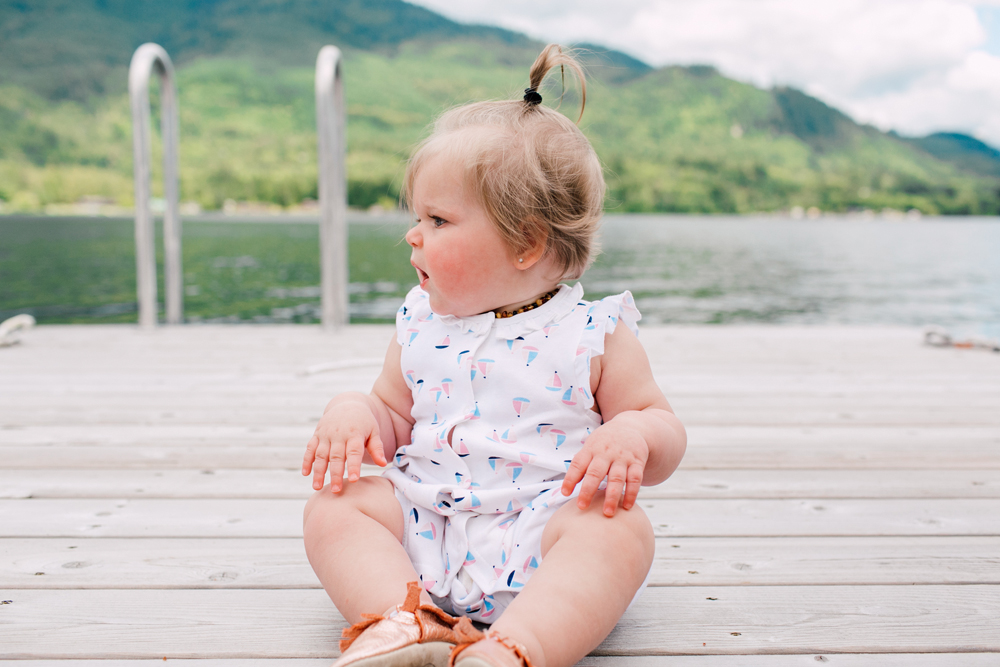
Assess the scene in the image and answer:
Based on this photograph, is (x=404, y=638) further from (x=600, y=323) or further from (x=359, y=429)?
(x=600, y=323)

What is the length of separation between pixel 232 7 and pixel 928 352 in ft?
273

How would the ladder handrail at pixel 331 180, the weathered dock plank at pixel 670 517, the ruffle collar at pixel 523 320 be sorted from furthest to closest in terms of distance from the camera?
1. the ladder handrail at pixel 331 180
2. the weathered dock plank at pixel 670 517
3. the ruffle collar at pixel 523 320

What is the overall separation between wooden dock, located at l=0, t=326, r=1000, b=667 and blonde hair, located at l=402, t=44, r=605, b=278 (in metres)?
0.57

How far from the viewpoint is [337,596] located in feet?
3.15

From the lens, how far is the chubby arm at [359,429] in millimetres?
1056

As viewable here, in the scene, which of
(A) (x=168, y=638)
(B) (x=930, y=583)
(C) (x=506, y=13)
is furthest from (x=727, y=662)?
(C) (x=506, y=13)

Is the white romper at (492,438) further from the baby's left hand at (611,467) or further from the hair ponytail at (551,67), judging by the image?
the hair ponytail at (551,67)

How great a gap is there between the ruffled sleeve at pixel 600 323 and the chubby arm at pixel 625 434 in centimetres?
2

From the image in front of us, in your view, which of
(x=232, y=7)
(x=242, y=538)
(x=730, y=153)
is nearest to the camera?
(x=242, y=538)

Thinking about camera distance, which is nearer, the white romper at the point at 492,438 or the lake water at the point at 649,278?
the white romper at the point at 492,438

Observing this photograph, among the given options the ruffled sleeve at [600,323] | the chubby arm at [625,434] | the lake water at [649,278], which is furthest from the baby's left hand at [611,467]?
the lake water at [649,278]

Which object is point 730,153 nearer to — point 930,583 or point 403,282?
point 403,282

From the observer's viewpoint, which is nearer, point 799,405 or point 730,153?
point 799,405

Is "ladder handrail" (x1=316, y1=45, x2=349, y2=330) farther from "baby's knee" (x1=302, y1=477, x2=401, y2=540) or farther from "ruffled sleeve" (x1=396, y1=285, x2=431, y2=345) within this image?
"baby's knee" (x1=302, y1=477, x2=401, y2=540)
